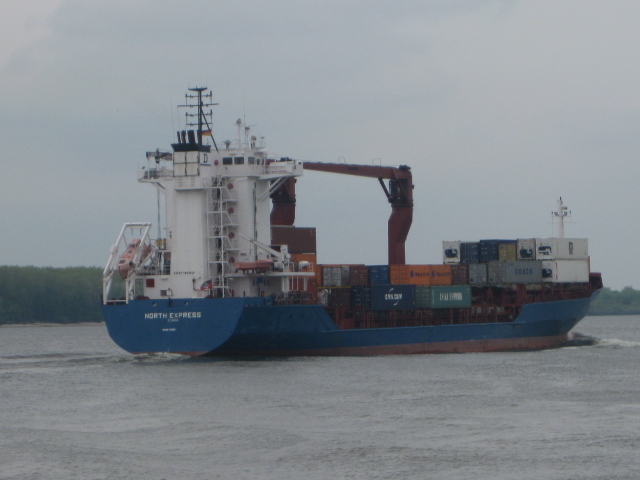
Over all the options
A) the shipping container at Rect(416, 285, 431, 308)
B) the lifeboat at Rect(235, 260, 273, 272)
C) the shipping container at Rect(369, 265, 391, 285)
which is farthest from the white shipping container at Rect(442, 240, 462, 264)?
the lifeboat at Rect(235, 260, 273, 272)

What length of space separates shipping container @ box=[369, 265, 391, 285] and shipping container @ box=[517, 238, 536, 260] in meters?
8.68

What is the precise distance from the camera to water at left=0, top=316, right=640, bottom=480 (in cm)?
2319

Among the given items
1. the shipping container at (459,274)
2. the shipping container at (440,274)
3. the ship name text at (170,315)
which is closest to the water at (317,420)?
the ship name text at (170,315)

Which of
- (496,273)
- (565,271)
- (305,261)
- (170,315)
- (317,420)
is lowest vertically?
(317,420)

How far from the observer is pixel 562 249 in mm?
53781

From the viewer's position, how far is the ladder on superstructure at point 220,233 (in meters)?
41.8

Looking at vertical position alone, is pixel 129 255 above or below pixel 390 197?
below

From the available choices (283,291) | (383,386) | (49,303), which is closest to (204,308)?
(283,291)

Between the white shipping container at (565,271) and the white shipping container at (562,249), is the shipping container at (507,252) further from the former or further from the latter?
the white shipping container at (565,271)

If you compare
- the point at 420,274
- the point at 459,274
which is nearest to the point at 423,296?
the point at 420,274

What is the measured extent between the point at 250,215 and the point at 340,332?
592 cm

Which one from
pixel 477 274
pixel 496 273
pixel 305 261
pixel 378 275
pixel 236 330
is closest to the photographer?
pixel 236 330

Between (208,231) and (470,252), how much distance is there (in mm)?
15649

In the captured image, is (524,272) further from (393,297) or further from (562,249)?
(393,297)
